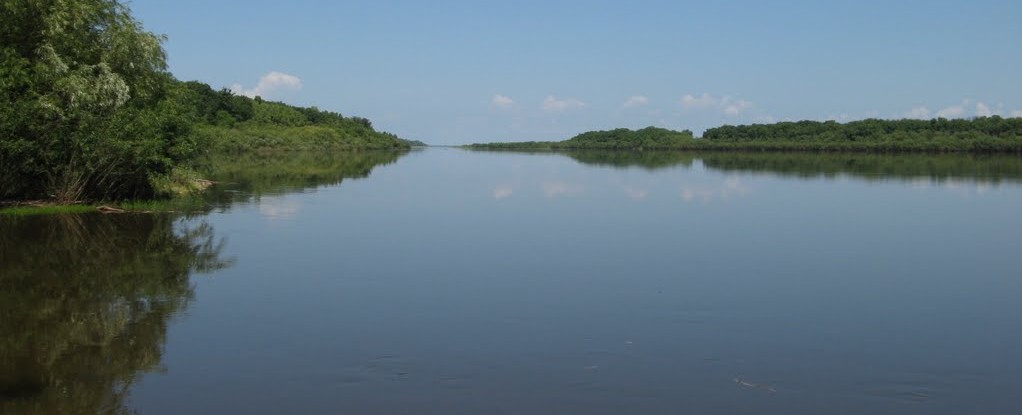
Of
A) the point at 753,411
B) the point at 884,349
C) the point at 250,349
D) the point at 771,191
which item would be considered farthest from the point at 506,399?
the point at 771,191

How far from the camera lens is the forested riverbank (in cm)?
2011

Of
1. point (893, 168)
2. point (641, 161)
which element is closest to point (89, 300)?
point (893, 168)

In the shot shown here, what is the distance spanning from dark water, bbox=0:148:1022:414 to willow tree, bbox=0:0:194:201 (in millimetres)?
2002

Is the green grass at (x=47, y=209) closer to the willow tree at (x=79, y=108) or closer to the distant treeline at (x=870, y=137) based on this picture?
the willow tree at (x=79, y=108)

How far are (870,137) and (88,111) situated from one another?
133813 millimetres

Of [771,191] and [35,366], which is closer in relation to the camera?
[35,366]

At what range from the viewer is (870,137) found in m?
136

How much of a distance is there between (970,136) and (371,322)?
418 ft

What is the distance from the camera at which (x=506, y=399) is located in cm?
736

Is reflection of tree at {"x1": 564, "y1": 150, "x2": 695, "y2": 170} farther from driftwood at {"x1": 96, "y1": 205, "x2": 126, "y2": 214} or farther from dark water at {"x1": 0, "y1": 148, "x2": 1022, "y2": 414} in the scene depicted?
dark water at {"x1": 0, "y1": 148, "x2": 1022, "y2": 414}

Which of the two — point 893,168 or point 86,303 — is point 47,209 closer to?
point 86,303

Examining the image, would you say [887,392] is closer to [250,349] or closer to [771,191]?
[250,349]

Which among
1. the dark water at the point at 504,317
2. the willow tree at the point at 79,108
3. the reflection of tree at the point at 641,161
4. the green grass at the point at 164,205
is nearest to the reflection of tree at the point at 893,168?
the reflection of tree at the point at 641,161

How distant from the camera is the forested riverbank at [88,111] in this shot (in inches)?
792
